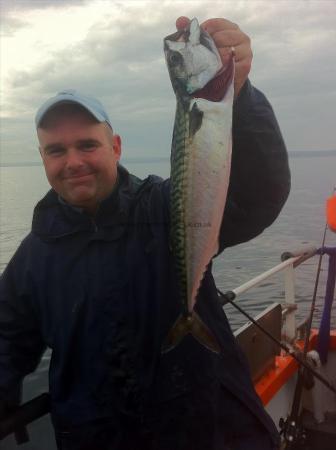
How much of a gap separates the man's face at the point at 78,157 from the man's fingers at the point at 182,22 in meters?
0.70

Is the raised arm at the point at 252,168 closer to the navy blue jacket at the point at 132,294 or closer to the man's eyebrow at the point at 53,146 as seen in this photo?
the navy blue jacket at the point at 132,294

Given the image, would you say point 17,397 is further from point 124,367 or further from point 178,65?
point 178,65

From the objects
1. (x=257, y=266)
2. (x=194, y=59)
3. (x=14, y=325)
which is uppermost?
(x=194, y=59)

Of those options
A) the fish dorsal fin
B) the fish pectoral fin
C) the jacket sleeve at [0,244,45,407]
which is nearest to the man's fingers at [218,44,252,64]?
the fish dorsal fin

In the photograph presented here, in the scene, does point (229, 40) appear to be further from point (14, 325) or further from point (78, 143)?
point (14, 325)

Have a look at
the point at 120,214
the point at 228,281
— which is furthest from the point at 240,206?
the point at 228,281

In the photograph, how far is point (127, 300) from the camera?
7.98 ft

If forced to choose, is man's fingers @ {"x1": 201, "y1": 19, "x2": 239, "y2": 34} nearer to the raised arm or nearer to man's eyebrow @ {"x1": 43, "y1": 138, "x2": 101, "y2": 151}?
the raised arm

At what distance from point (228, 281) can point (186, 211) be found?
13.8m

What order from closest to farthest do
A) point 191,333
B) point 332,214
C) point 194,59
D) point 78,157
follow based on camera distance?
point 194,59 → point 191,333 → point 78,157 → point 332,214

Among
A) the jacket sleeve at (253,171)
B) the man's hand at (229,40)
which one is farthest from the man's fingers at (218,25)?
the jacket sleeve at (253,171)

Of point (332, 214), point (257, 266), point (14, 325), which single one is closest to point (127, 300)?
point (14, 325)

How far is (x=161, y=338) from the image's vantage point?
2.41 meters

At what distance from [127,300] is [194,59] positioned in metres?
1.15
